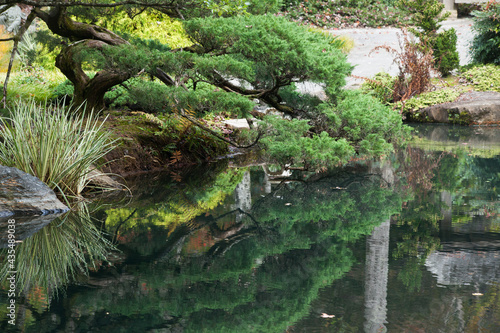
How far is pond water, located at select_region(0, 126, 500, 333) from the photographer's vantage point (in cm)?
241

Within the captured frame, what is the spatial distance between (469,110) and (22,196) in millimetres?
9586

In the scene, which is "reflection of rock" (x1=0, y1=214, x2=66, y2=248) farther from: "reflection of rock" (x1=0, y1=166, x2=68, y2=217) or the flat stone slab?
the flat stone slab

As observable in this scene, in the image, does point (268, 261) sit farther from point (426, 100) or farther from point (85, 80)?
point (426, 100)

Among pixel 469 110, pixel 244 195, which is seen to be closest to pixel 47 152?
pixel 244 195

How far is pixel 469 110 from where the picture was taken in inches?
442

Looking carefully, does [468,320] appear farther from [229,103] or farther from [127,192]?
[127,192]

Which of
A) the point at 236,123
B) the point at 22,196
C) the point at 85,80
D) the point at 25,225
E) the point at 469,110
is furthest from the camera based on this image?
the point at 469,110

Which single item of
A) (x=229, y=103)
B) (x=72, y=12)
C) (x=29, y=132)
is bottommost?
(x=29, y=132)

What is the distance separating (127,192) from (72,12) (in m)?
3.84

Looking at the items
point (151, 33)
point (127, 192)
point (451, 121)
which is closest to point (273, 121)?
point (127, 192)

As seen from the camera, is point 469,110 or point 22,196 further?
point 469,110

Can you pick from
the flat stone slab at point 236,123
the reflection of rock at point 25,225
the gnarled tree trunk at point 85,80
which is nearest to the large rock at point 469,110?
the flat stone slab at point 236,123

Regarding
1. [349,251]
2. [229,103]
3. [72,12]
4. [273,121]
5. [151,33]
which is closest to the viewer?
[349,251]

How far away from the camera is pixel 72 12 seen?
7863 millimetres
